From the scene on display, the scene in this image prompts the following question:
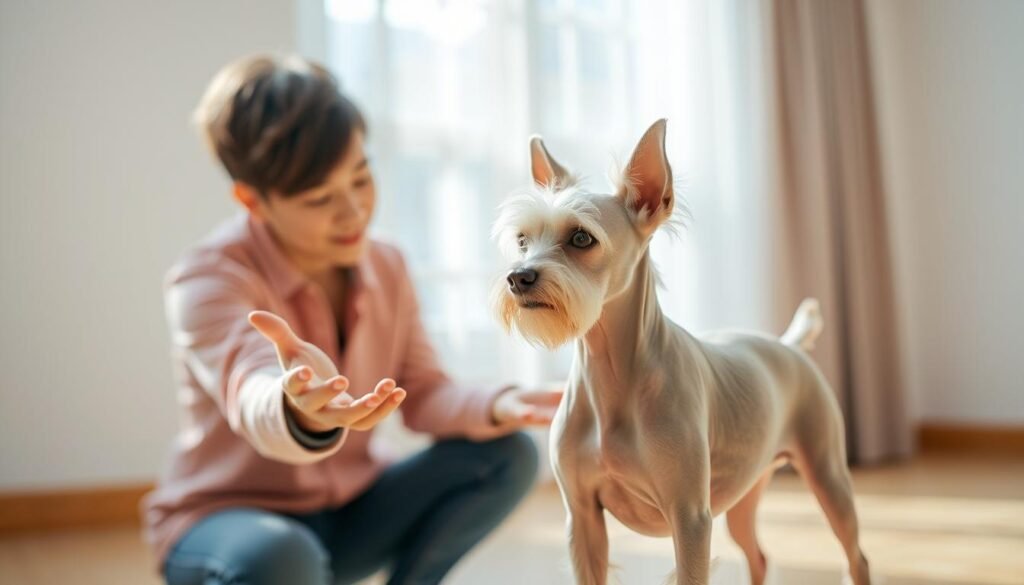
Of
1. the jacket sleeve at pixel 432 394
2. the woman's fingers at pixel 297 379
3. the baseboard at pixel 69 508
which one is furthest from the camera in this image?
the baseboard at pixel 69 508

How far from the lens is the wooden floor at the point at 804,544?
93cm

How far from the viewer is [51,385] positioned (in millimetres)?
2688

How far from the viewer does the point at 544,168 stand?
66 cm

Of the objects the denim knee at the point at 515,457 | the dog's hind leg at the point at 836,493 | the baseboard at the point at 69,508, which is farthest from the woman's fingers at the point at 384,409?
the baseboard at the point at 69,508

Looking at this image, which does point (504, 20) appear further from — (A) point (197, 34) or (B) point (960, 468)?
(B) point (960, 468)

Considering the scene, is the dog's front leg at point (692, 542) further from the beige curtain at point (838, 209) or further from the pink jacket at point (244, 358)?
the beige curtain at point (838, 209)

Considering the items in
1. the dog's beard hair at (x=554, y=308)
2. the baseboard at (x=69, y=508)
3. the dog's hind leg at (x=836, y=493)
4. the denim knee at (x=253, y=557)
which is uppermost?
the dog's beard hair at (x=554, y=308)

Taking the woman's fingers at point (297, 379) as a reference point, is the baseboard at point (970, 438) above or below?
below

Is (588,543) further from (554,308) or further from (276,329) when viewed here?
(276,329)

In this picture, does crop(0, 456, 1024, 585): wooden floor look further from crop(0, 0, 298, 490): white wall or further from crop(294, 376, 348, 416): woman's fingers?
crop(0, 0, 298, 490): white wall

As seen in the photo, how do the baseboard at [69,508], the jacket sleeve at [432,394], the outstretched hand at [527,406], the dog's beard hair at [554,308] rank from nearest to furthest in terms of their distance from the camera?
the dog's beard hair at [554,308]
the outstretched hand at [527,406]
the jacket sleeve at [432,394]
the baseboard at [69,508]

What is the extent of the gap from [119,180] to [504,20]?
4.18 ft

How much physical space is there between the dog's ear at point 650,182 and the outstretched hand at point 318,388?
23 cm

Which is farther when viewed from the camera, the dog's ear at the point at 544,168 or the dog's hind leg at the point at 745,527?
the dog's hind leg at the point at 745,527
